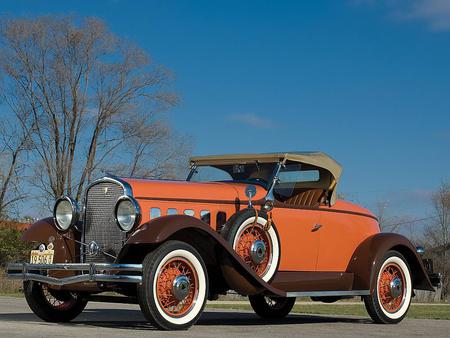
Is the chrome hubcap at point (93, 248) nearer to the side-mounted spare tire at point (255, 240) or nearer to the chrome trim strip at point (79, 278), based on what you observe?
the chrome trim strip at point (79, 278)

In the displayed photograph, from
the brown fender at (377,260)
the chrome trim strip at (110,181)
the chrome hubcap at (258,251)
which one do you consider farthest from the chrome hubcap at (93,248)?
the brown fender at (377,260)

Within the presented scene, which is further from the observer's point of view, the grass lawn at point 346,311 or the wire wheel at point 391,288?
the grass lawn at point 346,311

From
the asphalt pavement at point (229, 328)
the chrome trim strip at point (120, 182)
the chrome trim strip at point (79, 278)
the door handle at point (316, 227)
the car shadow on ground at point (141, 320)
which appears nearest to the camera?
the asphalt pavement at point (229, 328)

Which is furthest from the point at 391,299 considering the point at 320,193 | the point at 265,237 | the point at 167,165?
the point at 167,165

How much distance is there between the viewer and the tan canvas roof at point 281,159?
33.1ft

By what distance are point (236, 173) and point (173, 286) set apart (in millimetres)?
2783

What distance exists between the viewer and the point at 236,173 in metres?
10.4

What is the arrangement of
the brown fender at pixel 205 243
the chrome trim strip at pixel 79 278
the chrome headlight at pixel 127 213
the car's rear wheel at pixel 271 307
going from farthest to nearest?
the car's rear wheel at pixel 271 307
the chrome headlight at pixel 127 213
the brown fender at pixel 205 243
the chrome trim strip at pixel 79 278

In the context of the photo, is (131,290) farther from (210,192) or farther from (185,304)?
(210,192)

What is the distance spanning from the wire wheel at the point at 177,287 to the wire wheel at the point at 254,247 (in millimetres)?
793

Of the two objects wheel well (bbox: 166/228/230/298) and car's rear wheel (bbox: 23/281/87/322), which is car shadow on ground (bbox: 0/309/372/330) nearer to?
car's rear wheel (bbox: 23/281/87/322)

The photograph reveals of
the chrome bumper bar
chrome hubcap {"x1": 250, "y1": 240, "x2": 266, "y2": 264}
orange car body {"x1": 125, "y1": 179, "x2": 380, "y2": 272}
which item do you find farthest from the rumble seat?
the chrome bumper bar

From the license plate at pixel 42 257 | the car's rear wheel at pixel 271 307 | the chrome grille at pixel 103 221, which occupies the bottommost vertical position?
the car's rear wheel at pixel 271 307

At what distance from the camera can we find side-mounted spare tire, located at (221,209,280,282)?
8789 mm
